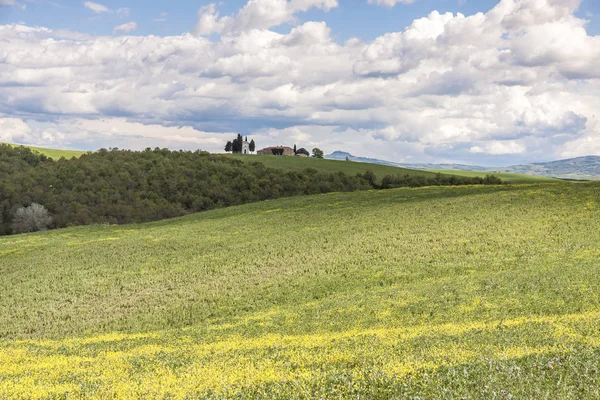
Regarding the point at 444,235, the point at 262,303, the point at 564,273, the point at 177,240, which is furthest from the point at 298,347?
A: the point at 177,240

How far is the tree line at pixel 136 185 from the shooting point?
101 metres

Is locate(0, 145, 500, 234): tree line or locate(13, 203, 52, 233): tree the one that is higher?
locate(0, 145, 500, 234): tree line

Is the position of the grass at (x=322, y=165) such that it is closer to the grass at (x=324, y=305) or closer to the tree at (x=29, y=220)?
the tree at (x=29, y=220)

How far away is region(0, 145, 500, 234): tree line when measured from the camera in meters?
101

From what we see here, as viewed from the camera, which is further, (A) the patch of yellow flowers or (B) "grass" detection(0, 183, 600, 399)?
(A) the patch of yellow flowers

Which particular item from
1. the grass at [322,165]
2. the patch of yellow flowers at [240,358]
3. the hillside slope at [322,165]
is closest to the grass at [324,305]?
the patch of yellow flowers at [240,358]

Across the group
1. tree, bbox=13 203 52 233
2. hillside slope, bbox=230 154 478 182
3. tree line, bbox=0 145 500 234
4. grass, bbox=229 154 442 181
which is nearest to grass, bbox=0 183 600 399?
tree, bbox=13 203 52 233

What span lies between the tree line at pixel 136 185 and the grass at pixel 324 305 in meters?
43.4

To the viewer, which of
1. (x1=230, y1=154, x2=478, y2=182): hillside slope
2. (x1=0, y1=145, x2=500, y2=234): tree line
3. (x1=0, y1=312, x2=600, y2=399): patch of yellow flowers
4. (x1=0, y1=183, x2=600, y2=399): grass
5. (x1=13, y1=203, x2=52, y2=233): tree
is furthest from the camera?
(x1=230, y1=154, x2=478, y2=182): hillside slope

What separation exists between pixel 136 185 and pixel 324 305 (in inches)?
4048

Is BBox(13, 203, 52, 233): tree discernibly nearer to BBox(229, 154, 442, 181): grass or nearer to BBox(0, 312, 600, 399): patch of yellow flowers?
BBox(229, 154, 442, 181): grass

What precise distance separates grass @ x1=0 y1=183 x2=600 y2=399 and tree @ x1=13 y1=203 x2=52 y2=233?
119 feet

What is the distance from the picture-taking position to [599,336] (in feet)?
41.6

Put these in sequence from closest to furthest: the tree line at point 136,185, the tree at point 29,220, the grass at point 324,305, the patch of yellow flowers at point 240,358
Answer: the grass at point 324,305
the patch of yellow flowers at point 240,358
the tree at point 29,220
the tree line at point 136,185
